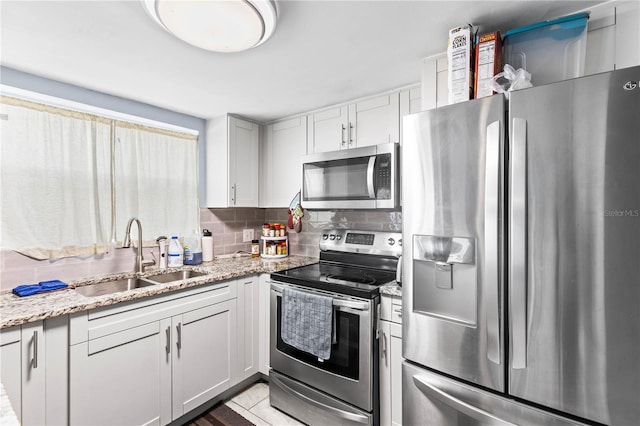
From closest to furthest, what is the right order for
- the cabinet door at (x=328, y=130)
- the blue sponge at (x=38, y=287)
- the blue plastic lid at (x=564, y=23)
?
1. the blue plastic lid at (x=564, y=23)
2. the blue sponge at (x=38, y=287)
3. the cabinet door at (x=328, y=130)

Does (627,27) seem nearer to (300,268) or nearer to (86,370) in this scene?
(300,268)

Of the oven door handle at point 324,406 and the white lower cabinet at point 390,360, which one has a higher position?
the white lower cabinet at point 390,360

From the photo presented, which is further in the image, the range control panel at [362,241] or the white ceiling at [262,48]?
the range control panel at [362,241]

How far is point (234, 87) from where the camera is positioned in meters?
2.08

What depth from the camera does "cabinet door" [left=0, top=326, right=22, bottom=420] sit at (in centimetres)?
128

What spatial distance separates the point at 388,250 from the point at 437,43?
1.33 m

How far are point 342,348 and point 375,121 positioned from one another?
4.99ft

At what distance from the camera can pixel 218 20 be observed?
1226 mm

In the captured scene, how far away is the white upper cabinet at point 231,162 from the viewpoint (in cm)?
267

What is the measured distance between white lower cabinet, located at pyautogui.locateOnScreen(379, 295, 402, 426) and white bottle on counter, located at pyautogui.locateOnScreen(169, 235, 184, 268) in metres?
1.61

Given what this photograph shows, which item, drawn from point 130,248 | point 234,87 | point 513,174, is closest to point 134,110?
point 234,87

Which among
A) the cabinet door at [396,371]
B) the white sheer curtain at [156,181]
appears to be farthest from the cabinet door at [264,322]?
the cabinet door at [396,371]

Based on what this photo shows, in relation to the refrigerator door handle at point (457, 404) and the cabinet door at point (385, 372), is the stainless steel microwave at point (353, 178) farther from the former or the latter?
the refrigerator door handle at point (457, 404)

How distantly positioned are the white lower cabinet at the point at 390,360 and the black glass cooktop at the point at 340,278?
13cm
